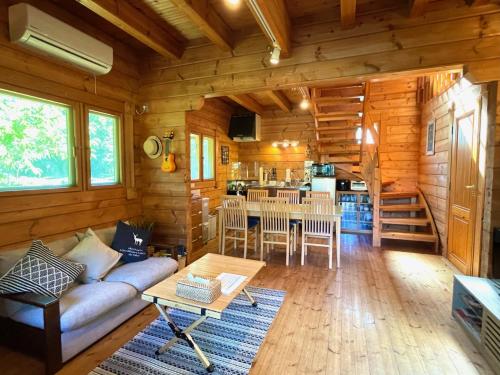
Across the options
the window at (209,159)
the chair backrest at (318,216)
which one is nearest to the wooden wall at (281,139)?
the window at (209,159)

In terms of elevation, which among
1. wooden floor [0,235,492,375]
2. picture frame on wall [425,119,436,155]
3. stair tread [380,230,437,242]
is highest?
picture frame on wall [425,119,436,155]

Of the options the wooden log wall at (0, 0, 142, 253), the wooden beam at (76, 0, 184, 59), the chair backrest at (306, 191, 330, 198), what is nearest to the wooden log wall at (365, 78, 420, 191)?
the chair backrest at (306, 191, 330, 198)

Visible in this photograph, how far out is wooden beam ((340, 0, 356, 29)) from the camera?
241 centimetres

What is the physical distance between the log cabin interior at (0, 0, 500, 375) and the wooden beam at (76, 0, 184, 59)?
0.02 meters

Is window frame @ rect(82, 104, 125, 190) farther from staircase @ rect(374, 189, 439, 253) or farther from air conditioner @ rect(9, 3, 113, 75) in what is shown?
staircase @ rect(374, 189, 439, 253)

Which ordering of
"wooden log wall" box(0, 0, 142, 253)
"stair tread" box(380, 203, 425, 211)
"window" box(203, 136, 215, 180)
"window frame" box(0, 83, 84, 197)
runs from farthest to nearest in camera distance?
"window" box(203, 136, 215, 180)
"stair tread" box(380, 203, 425, 211)
"window frame" box(0, 83, 84, 197)
"wooden log wall" box(0, 0, 142, 253)

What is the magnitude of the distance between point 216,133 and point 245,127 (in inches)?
30.4

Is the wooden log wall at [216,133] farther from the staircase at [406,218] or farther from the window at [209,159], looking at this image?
the staircase at [406,218]

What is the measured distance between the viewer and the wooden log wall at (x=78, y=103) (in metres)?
2.31

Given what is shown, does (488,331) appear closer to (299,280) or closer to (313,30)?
(299,280)

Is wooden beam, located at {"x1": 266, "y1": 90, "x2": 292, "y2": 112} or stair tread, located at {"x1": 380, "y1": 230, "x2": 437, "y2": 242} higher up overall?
wooden beam, located at {"x1": 266, "y1": 90, "x2": 292, "y2": 112}

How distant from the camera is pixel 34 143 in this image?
100 inches

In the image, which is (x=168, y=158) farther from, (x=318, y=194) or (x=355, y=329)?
(x=355, y=329)

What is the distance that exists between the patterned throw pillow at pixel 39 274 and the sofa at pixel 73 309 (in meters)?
0.08
